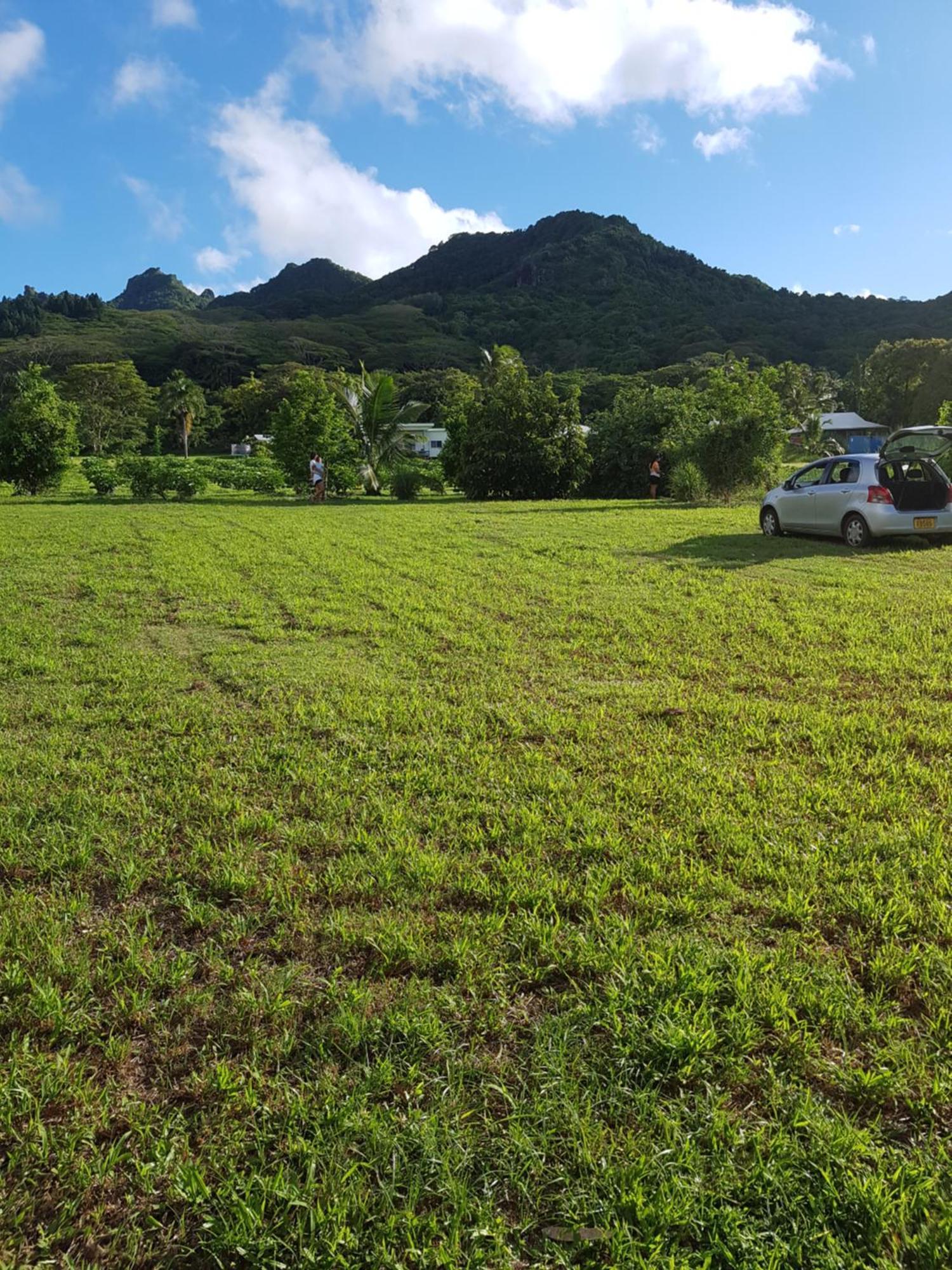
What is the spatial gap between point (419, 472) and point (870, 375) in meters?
69.0

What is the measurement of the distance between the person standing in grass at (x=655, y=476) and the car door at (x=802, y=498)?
10513 millimetres

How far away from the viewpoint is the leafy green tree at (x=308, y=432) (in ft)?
82.9

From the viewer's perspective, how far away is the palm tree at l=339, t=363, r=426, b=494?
27484 millimetres

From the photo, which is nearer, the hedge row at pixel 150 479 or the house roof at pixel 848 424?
the hedge row at pixel 150 479

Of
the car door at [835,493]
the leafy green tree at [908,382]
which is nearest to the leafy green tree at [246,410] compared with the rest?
the leafy green tree at [908,382]

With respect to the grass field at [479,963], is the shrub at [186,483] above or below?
above

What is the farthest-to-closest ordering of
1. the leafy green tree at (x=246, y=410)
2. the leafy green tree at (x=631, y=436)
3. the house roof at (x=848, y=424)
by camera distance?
1. the leafy green tree at (x=246, y=410)
2. the house roof at (x=848, y=424)
3. the leafy green tree at (x=631, y=436)

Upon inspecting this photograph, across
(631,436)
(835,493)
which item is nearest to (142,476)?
(631,436)

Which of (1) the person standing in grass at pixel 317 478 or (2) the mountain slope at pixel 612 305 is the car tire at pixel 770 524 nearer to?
(1) the person standing in grass at pixel 317 478

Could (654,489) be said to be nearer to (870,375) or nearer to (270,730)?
(270,730)

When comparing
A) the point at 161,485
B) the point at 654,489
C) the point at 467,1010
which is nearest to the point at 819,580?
the point at 467,1010

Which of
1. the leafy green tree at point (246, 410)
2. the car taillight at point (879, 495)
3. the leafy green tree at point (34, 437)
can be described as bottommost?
the car taillight at point (879, 495)

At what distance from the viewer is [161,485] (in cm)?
2617

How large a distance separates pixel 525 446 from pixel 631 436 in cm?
382
